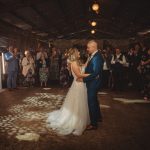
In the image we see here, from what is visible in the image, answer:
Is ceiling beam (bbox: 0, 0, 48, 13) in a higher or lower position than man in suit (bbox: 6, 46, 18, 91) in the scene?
higher

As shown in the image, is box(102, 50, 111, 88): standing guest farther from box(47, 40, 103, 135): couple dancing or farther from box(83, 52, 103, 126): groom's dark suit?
box(83, 52, 103, 126): groom's dark suit

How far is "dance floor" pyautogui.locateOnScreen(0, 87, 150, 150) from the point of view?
4809 millimetres

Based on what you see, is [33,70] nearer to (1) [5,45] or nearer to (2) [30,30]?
(1) [5,45]

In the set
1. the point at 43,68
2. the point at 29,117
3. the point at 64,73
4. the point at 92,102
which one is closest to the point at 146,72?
the point at 92,102

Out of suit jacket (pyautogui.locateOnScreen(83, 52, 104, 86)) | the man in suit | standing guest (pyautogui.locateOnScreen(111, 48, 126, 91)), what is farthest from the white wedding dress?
the man in suit

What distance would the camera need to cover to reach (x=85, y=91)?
6.03 metres

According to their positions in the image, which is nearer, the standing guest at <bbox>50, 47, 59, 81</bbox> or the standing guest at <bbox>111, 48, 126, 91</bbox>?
the standing guest at <bbox>111, 48, 126, 91</bbox>

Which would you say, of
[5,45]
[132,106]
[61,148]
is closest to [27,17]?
[5,45]

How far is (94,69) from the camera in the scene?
18.0 ft

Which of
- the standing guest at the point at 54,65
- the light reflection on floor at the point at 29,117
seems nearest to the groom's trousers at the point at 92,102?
the light reflection on floor at the point at 29,117

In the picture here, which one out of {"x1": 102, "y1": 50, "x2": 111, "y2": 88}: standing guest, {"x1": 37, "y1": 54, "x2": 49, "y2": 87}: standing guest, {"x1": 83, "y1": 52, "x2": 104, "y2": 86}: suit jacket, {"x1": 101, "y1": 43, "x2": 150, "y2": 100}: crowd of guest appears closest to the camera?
{"x1": 83, "y1": 52, "x2": 104, "y2": 86}: suit jacket

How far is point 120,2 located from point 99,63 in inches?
227

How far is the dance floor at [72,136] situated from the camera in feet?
15.8

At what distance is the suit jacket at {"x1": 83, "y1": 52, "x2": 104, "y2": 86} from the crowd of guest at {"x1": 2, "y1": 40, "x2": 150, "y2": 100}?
5.20 metres
